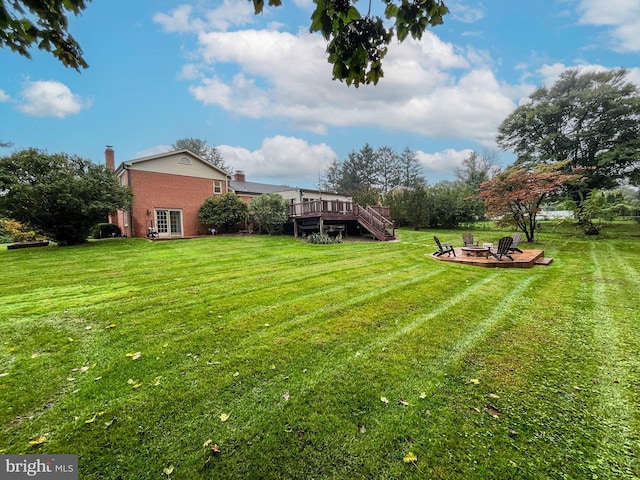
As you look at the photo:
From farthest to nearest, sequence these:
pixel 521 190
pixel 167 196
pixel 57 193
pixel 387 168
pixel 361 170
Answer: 1. pixel 361 170
2. pixel 387 168
3. pixel 167 196
4. pixel 521 190
5. pixel 57 193

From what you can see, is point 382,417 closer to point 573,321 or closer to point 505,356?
point 505,356

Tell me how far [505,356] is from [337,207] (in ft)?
47.4

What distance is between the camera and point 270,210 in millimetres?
17625

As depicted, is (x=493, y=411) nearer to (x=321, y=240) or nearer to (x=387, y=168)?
(x=321, y=240)

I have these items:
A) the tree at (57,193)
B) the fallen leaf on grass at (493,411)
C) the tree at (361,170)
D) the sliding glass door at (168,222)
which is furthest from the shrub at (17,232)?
the tree at (361,170)

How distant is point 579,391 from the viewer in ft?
8.50

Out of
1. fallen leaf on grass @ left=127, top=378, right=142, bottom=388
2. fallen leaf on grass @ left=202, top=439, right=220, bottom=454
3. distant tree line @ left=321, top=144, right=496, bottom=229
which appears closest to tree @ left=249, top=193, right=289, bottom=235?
distant tree line @ left=321, top=144, right=496, bottom=229

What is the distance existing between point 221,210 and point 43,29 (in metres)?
16.7

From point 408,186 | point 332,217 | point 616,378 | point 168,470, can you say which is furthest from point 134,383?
point 408,186

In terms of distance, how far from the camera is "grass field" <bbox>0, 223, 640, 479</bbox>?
1910mm

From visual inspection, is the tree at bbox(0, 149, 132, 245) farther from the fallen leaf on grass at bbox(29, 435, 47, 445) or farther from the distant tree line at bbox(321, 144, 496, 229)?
the distant tree line at bbox(321, 144, 496, 229)

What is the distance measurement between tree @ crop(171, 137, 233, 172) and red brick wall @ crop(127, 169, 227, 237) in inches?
1109

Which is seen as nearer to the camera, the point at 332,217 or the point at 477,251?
the point at 477,251

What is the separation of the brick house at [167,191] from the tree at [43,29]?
1651cm
